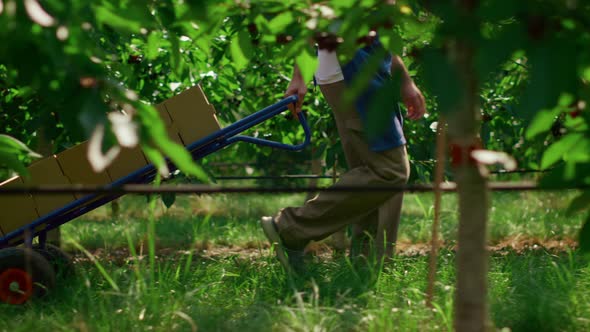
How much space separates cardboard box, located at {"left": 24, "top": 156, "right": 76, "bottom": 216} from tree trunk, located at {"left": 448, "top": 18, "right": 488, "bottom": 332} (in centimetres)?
190

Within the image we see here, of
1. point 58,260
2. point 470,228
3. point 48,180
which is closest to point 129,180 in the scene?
point 48,180

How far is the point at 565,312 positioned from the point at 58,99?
1669mm

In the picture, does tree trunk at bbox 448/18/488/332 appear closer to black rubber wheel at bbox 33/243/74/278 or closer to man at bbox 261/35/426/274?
man at bbox 261/35/426/274

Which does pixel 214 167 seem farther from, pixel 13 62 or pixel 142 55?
pixel 13 62

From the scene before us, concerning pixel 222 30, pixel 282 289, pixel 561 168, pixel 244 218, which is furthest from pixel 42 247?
pixel 244 218

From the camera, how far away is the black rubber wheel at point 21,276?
2.82 m

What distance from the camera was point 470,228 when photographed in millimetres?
1732

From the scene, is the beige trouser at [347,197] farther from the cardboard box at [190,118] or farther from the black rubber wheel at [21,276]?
the black rubber wheel at [21,276]

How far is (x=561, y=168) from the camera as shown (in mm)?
1877

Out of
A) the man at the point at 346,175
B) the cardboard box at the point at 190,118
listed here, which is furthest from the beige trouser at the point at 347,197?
the cardboard box at the point at 190,118

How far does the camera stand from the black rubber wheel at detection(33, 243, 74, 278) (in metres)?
3.10

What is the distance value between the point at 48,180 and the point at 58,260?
1.12 ft

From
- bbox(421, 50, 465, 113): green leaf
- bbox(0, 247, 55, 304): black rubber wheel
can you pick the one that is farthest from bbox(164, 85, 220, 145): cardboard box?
bbox(421, 50, 465, 113): green leaf

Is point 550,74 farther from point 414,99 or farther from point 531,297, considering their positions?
point 414,99
